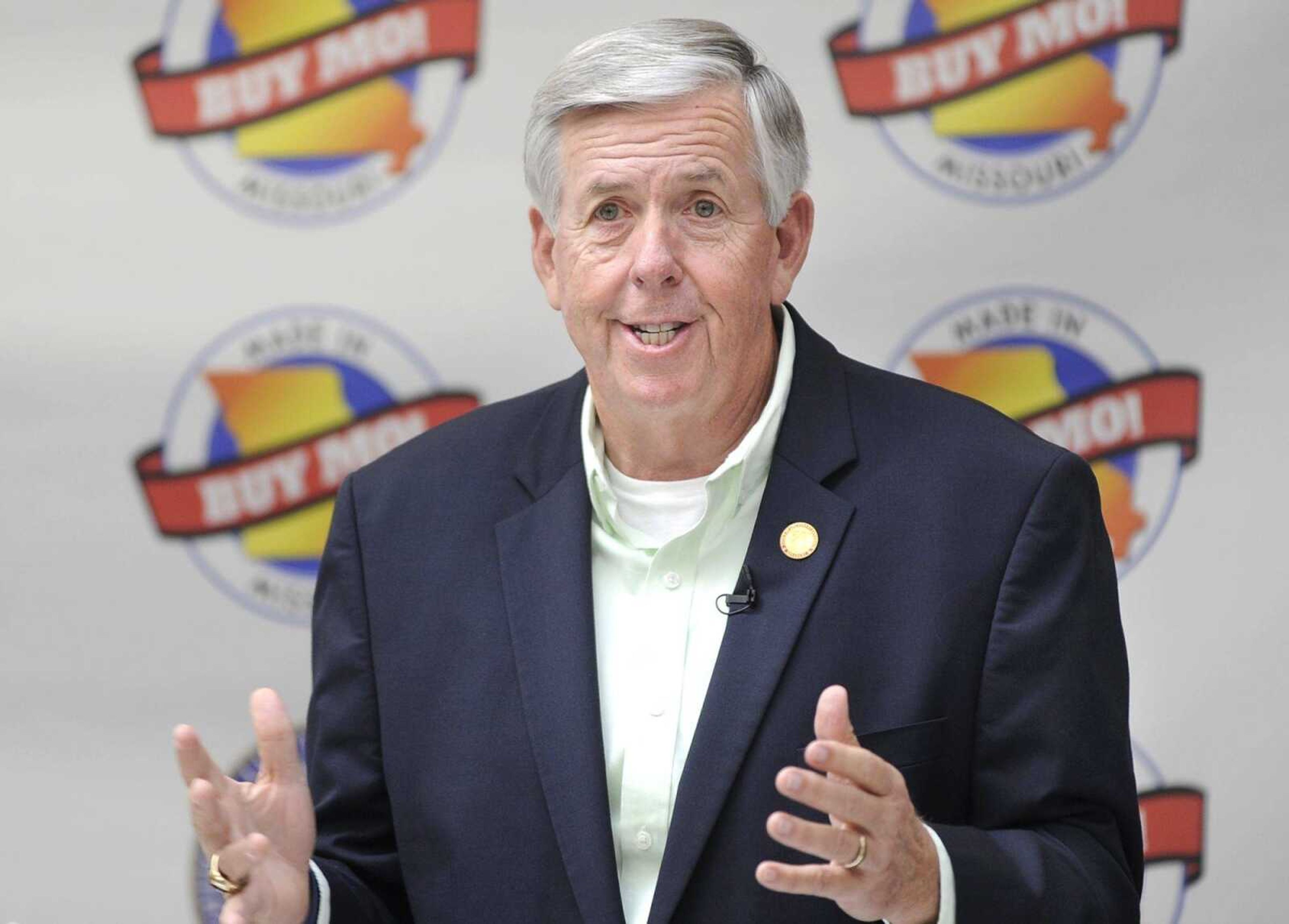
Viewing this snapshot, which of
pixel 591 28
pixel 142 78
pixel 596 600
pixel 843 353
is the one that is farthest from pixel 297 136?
pixel 596 600

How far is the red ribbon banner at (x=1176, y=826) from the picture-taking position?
9.04 ft

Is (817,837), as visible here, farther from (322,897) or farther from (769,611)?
(322,897)

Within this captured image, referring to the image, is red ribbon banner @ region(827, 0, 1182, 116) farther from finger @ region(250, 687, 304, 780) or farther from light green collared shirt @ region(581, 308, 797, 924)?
finger @ region(250, 687, 304, 780)

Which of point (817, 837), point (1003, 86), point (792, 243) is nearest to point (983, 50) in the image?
point (1003, 86)

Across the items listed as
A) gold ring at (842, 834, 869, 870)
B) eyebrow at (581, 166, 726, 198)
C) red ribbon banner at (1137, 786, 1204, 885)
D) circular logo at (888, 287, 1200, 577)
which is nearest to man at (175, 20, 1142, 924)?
eyebrow at (581, 166, 726, 198)

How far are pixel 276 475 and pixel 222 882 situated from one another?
1282 millimetres

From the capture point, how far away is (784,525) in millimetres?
1942

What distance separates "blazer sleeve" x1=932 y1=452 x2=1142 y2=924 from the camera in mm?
1809

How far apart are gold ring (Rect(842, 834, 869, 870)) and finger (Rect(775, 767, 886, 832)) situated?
1 cm

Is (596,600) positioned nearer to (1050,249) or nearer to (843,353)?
(843,353)

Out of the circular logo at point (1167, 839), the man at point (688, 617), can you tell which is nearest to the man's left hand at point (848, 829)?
the man at point (688, 617)

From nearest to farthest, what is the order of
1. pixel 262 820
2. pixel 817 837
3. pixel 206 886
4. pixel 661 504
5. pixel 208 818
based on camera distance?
pixel 817 837, pixel 208 818, pixel 262 820, pixel 661 504, pixel 206 886

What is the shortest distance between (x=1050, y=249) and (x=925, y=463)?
96 cm

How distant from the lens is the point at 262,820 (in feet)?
5.67
